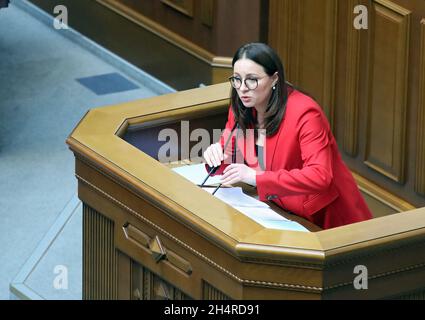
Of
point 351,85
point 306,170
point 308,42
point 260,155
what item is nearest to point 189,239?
point 306,170

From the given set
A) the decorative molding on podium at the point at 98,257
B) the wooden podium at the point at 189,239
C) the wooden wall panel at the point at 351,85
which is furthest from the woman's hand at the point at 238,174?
the wooden wall panel at the point at 351,85

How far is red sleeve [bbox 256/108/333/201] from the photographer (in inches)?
168

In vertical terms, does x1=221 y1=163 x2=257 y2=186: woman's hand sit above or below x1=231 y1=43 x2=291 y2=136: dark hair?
below

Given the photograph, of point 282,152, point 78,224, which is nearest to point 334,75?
point 78,224

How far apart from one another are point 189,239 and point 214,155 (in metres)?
0.54

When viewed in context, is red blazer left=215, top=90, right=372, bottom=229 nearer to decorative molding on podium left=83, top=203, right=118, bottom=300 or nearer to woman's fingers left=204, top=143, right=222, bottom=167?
woman's fingers left=204, top=143, right=222, bottom=167

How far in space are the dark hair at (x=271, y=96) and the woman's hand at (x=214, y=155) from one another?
105 mm

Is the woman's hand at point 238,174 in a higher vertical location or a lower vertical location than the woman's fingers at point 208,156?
lower

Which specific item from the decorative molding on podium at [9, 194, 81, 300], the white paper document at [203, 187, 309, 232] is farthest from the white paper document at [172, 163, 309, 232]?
the decorative molding on podium at [9, 194, 81, 300]

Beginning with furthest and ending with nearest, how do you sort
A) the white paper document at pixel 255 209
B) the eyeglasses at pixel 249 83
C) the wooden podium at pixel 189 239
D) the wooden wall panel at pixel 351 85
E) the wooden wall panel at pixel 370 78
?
the wooden wall panel at pixel 351 85 → the wooden wall panel at pixel 370 78 → the eyeglasses at pixel 249 83 → the white paper document at pixel 255 209 → the wooden podium at pixel 189 239

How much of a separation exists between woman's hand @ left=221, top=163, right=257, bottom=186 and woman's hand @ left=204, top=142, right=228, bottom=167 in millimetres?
165

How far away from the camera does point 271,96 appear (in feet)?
14.4

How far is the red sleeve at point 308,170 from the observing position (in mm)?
4258

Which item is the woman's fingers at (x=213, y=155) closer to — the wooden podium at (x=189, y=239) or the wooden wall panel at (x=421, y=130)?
the wooden podium at (x=189, y=239)
